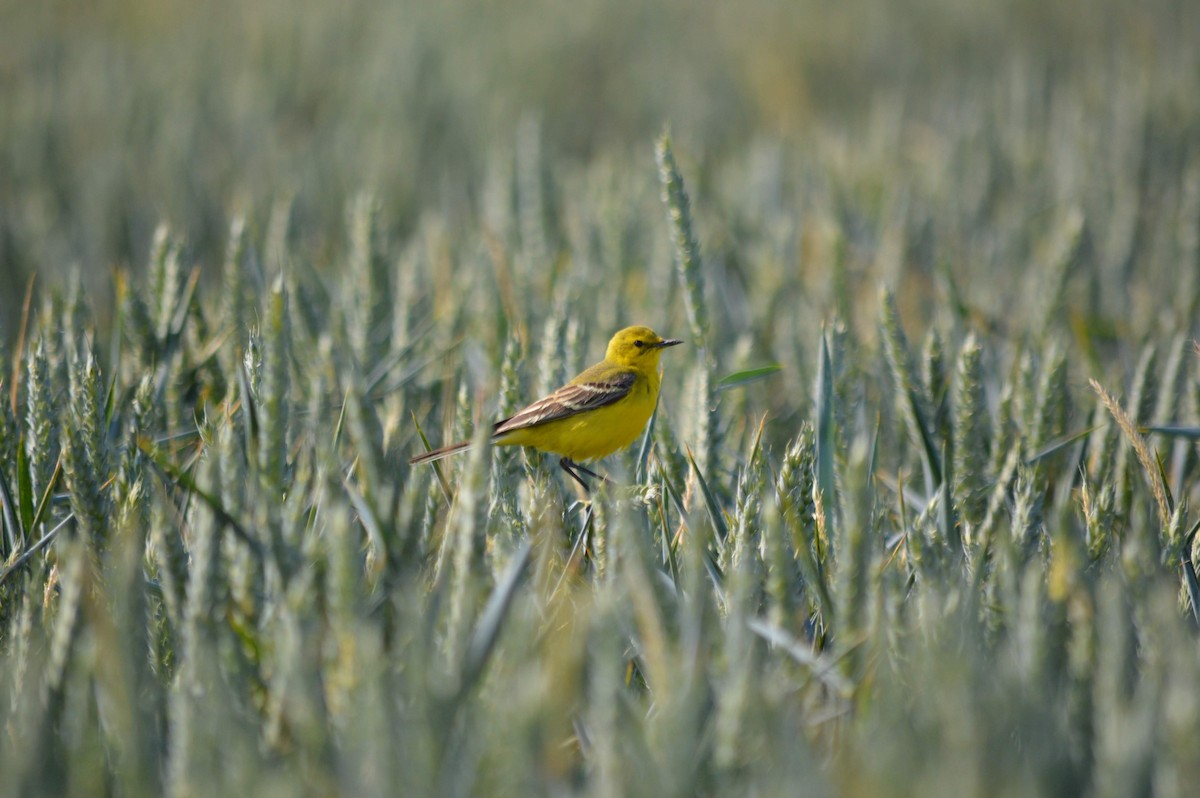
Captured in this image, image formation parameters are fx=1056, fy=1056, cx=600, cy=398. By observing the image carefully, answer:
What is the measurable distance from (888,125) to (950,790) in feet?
16.0

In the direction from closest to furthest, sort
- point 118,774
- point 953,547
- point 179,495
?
point 118,774
point 953,547
point 179,495

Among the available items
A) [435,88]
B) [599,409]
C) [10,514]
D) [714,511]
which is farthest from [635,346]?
[435,88]

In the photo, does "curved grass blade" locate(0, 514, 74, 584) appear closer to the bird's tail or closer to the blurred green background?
the bird's tail

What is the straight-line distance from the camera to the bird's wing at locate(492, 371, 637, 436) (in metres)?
2.24

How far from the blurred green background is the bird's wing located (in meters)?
1.52

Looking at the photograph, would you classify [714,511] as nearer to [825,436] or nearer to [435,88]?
[825,436]

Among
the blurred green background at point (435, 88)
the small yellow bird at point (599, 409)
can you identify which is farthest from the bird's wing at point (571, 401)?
the blurred green background at point (435, 88)

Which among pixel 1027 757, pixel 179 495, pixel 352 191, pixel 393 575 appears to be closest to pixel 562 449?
pixel 179 495

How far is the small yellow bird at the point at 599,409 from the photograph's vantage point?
2318 millimetres

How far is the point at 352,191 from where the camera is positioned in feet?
15.6


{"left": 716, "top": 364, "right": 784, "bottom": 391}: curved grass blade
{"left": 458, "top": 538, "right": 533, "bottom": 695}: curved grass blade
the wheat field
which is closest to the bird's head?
the wheat field

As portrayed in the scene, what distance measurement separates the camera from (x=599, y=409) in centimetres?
259

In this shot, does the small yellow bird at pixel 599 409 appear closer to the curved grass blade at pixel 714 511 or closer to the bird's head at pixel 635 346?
the bird's head at pixel 635 346

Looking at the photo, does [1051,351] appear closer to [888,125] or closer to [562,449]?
[562,449]
